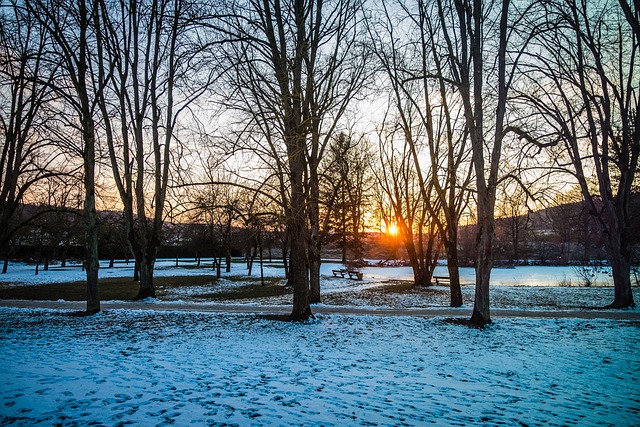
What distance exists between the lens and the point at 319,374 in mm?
5055

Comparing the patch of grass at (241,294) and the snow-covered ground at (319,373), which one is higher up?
the snow-covered ground at (319,373)

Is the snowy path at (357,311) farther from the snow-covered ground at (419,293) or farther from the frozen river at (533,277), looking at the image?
the frozen river at (533,277)

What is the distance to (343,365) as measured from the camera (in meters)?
5.49

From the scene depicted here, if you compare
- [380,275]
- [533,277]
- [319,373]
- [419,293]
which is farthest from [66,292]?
[533,277]

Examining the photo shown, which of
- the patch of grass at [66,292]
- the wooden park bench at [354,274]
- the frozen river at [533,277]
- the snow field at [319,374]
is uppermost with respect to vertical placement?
the snow field at [319,374]

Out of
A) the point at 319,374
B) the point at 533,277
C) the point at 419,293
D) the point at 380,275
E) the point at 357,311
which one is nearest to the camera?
the point at 319,374

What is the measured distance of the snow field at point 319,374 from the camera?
12.3ft

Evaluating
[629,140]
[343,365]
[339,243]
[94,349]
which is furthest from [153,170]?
[339,243]

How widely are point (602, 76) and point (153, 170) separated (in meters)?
16.1

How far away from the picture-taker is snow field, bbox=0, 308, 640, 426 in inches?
147

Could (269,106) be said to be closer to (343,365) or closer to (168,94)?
(343,365)

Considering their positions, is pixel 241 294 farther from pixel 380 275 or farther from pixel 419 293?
pixel 380 275

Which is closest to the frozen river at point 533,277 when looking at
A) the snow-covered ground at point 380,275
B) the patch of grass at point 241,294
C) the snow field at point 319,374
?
the snow-covered ground at point 380,275

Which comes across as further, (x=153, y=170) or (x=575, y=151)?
(x=153, y=170)
